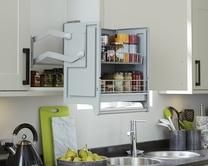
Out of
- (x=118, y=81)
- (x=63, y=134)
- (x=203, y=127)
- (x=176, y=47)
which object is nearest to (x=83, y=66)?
(x=118, y=81)

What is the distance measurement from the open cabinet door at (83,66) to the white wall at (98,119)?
414 mm

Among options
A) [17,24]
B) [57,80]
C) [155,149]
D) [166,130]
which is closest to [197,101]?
[166,130]

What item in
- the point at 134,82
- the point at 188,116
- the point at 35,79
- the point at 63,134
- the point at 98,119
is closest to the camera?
the point at 35,79

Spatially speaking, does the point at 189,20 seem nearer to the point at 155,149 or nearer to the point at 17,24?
the point at 155,149

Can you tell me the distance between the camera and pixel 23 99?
287 cm

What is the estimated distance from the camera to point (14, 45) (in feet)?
8.01

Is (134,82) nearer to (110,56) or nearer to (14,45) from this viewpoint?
(110,56)

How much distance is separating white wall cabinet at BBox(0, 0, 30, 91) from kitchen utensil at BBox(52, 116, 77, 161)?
0.53 m

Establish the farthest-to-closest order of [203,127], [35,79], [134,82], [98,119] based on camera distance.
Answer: [203,127], [98,119], [134,82], [35,79]

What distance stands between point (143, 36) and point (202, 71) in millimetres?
958

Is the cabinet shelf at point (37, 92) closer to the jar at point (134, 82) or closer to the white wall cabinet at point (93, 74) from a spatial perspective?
the white wall cabinet at point (93, 74)

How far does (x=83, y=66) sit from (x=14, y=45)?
0.37 meters

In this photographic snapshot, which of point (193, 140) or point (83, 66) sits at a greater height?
point (83, 66)

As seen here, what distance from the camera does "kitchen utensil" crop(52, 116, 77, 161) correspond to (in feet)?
9.64
